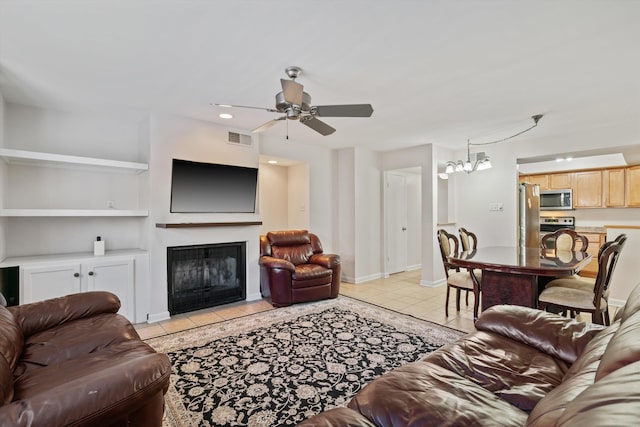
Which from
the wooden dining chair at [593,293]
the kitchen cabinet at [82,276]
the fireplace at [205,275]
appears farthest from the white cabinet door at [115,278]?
the wooden dining chair at [593,293]

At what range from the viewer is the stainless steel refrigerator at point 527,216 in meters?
5.10

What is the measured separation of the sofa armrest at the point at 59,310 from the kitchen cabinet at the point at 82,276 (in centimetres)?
103

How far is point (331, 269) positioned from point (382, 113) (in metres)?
2.26

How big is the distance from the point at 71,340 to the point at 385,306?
131 inches

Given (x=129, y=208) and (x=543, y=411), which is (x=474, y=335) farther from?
(x=129, y=208)

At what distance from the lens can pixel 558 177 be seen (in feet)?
20.8

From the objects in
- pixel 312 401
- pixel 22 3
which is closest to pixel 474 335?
pixel 312 401

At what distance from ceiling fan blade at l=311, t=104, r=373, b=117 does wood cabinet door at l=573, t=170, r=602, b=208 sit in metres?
5.90

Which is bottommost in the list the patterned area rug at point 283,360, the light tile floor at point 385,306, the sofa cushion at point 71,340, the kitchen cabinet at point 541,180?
the light tile floor at point 385,306

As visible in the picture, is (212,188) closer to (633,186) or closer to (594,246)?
(594,246)

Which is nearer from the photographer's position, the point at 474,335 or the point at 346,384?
the point at 474,335

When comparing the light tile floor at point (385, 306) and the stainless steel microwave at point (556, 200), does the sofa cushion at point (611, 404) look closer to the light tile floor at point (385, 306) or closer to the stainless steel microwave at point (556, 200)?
the light tile floor at point (385, 306)

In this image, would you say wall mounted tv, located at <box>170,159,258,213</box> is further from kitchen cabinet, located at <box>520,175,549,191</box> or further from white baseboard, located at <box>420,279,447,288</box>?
kitchen cabinet, located at <box>520,175,549,191</box>

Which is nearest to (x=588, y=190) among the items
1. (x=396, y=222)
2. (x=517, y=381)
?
(x=396, y=222)
